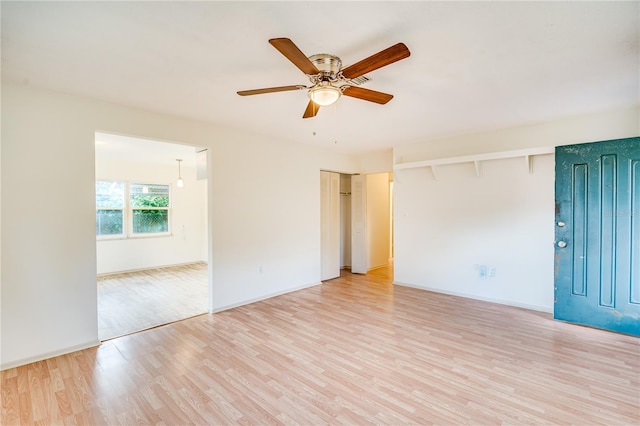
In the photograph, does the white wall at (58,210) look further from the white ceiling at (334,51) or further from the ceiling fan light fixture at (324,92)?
the ceiling fan light fixture at (324,92)

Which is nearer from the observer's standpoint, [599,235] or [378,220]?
[599,235]

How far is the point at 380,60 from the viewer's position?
1711 mm

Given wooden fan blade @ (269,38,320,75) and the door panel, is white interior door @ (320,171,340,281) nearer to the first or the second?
the door panel

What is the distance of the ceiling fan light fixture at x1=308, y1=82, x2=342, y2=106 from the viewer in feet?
6.76

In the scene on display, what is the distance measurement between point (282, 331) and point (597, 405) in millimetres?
2687

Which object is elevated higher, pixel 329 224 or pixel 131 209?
pixel 131 209

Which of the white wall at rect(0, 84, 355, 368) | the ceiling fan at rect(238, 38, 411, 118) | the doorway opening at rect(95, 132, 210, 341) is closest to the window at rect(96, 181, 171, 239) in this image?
the doorway opening at rect(95, 132, 210, 341)

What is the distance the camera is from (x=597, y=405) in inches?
79.3

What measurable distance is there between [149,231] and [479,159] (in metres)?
7.03

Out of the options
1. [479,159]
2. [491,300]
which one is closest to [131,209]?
[479,159]

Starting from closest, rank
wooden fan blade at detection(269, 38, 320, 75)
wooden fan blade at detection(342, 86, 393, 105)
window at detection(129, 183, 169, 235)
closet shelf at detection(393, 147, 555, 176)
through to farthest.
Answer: wooden fan blade at detection(269, 38, 320, 75)
wooden fan blade at detection(342, 86, 393, 105)
closet shelf at detection(393, 147, 555, 176)
window at detection(129, 183, 169, 235)

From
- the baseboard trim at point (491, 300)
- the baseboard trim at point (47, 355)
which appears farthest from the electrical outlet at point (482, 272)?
the baseboard trim at point (47, 355)

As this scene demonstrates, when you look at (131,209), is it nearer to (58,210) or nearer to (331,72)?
(58,210)

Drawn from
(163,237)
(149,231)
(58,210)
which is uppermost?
(58,210)
